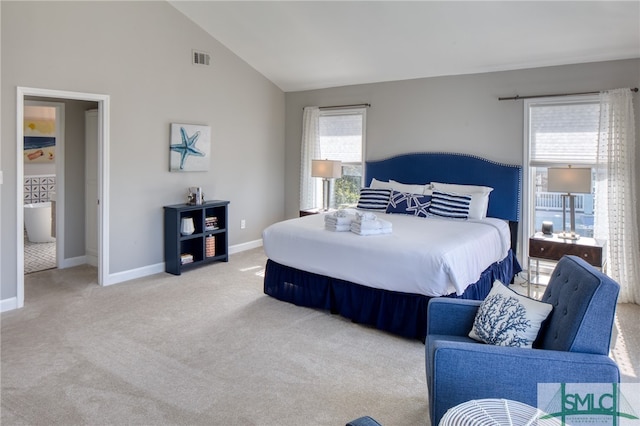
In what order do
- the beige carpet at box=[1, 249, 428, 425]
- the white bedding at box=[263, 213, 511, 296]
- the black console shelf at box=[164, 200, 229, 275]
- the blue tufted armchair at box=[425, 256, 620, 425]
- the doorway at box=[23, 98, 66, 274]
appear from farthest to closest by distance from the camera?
the doorway at box=[23, 98, 66, 274], the black console shelf at box=[164, 200, 229, 275], the white bedding at box=[263, 213, 511, 296], the beige carpet at box=[1, 249, 428, 425], the blue tufted armchair at box=[425, 256, 620, 425]

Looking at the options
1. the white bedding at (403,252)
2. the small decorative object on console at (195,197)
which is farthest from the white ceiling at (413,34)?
the small decorative object on console at (195,197)

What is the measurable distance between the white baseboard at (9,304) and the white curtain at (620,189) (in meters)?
5.77

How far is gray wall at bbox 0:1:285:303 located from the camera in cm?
412

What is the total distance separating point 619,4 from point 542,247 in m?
2.22

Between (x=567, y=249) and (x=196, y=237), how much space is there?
13.6 ft

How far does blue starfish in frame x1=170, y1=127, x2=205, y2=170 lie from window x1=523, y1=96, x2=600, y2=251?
158 inches

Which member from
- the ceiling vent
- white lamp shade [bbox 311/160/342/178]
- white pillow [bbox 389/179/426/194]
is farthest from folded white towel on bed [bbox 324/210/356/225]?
the ceiling vent

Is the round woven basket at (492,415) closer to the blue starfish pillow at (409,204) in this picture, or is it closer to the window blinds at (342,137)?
the blue starfish pillow at (409,204)

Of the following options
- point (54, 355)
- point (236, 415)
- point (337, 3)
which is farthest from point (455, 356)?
point (337, 3)

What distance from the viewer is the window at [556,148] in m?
4.71

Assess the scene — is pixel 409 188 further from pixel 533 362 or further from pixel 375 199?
pixel 533 362

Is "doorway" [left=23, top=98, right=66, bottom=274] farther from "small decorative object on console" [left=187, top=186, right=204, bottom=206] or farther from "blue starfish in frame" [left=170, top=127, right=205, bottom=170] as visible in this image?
"small decorative object on console" [left=187, top=186, right=204, bottom=206]

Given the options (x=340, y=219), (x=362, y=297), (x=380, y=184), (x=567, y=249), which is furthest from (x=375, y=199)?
(x=567, y=249)

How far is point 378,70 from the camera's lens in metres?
5.88
